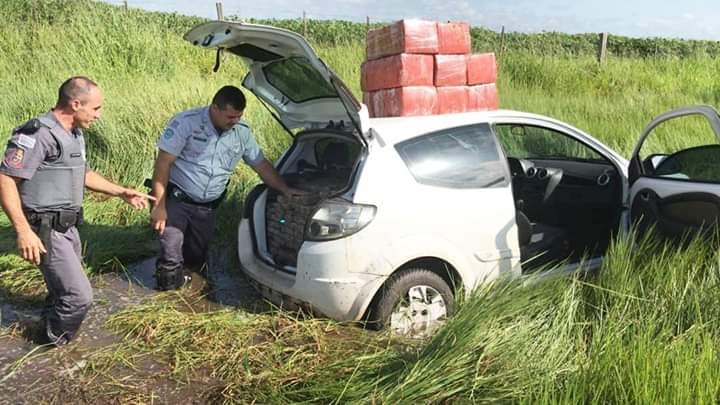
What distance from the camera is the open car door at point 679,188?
12.4 ft

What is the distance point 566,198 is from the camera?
5.01 meters

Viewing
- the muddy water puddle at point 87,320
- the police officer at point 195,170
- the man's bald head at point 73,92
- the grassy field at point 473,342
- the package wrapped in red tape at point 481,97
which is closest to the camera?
the grassy field at point 473,342

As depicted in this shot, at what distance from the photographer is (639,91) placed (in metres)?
13.6

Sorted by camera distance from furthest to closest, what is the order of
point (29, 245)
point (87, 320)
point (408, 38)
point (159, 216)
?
point (408, 38) < point (159, 216) < point (87, 320) < point (29, 245)

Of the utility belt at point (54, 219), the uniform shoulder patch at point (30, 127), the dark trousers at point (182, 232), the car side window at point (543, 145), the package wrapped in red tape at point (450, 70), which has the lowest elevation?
the dark trousers at point (182, 232)

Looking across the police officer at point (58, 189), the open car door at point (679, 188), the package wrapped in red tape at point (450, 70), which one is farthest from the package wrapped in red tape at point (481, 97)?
the police officer at point (58, 189)

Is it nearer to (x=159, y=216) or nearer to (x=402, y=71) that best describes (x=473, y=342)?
(x=159, y=216)

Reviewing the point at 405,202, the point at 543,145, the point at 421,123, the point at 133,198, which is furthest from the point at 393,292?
the point at 543,145

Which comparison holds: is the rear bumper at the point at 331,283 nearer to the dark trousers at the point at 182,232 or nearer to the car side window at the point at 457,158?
the car side window at the point at 457,158

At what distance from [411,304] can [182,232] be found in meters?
1.95

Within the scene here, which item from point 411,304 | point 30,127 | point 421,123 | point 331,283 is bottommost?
point 411,304

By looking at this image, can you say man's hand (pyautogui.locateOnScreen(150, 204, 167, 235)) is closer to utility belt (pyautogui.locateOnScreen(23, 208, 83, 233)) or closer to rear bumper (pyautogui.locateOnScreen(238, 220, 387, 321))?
utility belt (pyautogui.locateOnScreen(23, 208, 83, 233))

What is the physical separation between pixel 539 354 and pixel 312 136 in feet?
7.48

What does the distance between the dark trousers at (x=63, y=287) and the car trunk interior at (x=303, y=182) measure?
1.20 m
